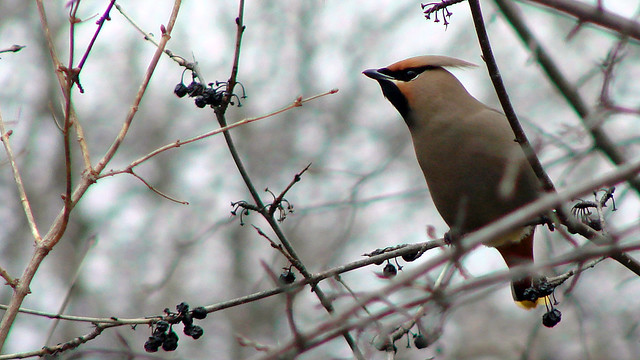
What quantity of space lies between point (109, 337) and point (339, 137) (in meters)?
5.69

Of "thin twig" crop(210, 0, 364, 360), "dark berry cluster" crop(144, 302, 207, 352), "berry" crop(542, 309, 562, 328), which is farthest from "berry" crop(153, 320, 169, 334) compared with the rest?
"berry" crop(542, 309, 562, 328)

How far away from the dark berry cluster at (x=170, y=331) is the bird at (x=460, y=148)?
1431 mm

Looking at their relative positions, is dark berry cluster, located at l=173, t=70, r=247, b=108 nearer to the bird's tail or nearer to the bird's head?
the bird's head

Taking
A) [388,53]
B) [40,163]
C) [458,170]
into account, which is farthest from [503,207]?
[40,163]

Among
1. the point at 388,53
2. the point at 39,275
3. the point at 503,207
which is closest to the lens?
the point at 503,207

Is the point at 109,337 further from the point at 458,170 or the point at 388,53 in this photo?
the point at 458,170

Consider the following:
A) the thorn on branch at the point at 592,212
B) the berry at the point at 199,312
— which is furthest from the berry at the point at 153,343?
the thorn on branch at the point at 592,212

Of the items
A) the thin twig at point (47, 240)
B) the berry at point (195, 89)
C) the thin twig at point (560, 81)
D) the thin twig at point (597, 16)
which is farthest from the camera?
the berry at point (195, 89)

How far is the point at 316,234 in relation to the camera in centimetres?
1354

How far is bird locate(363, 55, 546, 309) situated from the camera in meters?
3.82

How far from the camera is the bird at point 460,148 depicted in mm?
3822

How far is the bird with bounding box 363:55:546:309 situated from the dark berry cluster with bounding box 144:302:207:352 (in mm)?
1431

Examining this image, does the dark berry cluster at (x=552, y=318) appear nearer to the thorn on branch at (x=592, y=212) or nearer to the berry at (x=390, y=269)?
the thorn on branch at (x=592, y=212)

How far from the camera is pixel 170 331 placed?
9.38ft
